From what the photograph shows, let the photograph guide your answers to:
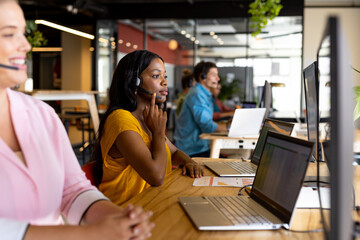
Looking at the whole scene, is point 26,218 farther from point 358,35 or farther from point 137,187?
point 358,35

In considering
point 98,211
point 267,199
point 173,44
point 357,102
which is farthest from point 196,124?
point 173,44

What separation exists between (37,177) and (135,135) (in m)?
0.89

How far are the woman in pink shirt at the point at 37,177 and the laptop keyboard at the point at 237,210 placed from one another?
1.23ft


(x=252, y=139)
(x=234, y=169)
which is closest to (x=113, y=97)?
(x=234, y=169)

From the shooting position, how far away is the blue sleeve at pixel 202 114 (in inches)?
179

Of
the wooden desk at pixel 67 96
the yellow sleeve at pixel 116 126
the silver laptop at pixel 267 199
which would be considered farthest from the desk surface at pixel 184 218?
the wooden desk at pixel 67 96

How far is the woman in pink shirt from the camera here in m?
1.07

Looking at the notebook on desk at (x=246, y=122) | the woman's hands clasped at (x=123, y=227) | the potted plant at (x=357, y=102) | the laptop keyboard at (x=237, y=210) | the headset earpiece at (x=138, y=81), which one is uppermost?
the headset earpiece at (x=138, y=81)

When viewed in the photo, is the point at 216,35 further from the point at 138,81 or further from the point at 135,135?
the point at 135,135

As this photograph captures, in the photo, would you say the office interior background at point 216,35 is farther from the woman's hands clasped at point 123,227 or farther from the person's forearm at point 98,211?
the woman's hands clasped at point 123,227

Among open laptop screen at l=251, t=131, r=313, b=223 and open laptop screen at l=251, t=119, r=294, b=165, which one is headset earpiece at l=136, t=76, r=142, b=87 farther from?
open laptop screen at l=251, t=131, r=313, b=223

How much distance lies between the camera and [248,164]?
8.41 ft

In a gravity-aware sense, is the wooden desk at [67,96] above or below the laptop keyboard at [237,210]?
above

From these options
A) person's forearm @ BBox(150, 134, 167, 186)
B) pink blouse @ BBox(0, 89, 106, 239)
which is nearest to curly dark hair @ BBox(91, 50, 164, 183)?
person's forearm @ BBox(150, 134, 167, 186)
